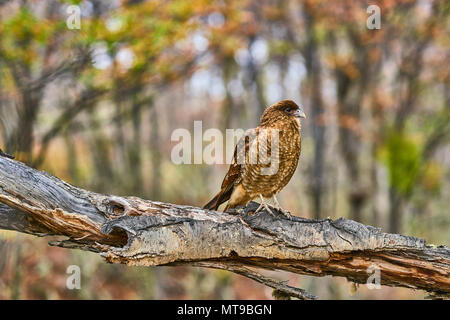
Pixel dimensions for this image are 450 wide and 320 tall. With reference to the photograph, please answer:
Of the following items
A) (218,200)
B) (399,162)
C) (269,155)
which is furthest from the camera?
(399,162)

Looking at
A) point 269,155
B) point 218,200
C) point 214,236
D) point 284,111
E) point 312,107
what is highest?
point 312,107

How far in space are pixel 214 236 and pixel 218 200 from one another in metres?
0.99

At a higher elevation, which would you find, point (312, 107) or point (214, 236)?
point (312, 107)

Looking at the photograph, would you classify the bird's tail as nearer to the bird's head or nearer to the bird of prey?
the bird of prey

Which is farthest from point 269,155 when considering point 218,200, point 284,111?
point 218,200

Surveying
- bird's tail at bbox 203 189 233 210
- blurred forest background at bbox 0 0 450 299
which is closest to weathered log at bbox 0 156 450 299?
bird's tail at bbox 203 189 233 210

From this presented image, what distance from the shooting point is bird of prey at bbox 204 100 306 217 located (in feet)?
13.7

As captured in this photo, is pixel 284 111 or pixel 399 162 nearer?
pixel 284 111

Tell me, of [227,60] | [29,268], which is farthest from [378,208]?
[29,268]

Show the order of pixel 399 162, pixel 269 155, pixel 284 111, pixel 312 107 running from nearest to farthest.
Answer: pixel 269 155
pixel 284 111
pixel 399 162
pixel 312 107

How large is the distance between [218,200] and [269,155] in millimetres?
671

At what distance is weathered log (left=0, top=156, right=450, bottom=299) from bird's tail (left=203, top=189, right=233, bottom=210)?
22.6 inches

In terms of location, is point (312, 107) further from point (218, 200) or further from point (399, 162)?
point (218, 200)

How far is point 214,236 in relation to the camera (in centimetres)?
343
